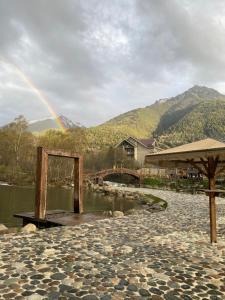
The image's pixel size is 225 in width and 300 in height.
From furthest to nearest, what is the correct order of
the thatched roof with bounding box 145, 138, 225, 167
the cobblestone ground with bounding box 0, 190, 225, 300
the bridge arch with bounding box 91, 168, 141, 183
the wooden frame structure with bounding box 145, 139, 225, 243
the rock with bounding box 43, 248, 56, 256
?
the bridge arch with bounding box 91, 168, 141, 183 < the wooden frame structure with bounding box 145, 139, 225, 243 < the thatched roof with bounding box 145, 138, 225, 167 < the rock with bounding box 43, 248, 56, 256 < the cobblestone ground with bounding box 0, 190, 225, 300

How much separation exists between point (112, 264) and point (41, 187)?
6.47m

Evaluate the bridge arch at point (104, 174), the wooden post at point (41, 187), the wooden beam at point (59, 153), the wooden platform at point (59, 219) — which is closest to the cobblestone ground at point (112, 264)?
the wooden platform at point (59, 219)

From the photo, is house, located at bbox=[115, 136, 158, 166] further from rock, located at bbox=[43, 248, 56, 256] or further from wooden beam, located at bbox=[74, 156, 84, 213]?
rock, located at bbox=[43, 248, 56, 256]

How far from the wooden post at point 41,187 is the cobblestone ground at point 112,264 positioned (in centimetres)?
243

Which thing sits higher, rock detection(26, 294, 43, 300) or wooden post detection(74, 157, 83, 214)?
wooden post detection(74, 157, 83, 214)

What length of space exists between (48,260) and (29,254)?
2.19 feet

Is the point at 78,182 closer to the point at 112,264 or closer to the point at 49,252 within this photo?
the point at 49,252

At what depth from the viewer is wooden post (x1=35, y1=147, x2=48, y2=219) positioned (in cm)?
1215

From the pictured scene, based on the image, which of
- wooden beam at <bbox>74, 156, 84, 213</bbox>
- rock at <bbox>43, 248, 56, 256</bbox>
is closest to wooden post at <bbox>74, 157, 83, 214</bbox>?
wooden beam at <bbox>74, 156, 84, 213</bbox>

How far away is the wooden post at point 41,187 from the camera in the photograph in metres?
12.1

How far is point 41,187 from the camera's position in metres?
12.2

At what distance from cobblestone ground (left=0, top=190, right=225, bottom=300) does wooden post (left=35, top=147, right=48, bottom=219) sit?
243cm

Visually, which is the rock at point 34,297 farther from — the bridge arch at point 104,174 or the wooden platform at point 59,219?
the bridge arch at point 104,174

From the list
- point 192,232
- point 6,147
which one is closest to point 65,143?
point 6,147
